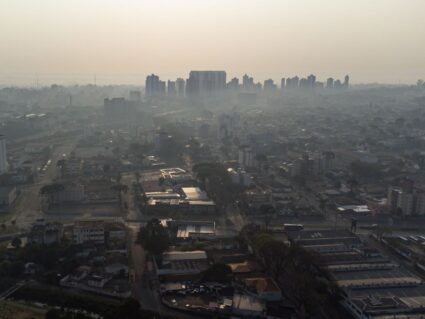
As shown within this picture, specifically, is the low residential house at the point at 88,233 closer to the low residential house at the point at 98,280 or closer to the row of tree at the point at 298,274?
the low residential house at the point at 98,280

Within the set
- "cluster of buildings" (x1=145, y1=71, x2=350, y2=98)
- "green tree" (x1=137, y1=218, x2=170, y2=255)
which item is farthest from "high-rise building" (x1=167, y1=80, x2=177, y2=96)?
"green tree" (x1=137, y1=218, x2=170, y2=255)

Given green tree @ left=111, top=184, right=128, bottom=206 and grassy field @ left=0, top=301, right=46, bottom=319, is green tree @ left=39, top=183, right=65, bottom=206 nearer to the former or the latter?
green tree @ left=111, top=184, right=128, bottom=206

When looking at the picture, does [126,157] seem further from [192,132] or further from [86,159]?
[192,132]

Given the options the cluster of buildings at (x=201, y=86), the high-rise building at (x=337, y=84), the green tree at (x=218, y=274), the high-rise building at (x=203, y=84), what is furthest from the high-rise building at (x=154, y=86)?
the green tree at (x=218, y=274)

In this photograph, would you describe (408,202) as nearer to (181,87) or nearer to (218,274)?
(218,274)

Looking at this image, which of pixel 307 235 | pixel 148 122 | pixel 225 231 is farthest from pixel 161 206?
pixel 148 122

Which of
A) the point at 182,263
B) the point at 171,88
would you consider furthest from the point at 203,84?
the point at 182,263
